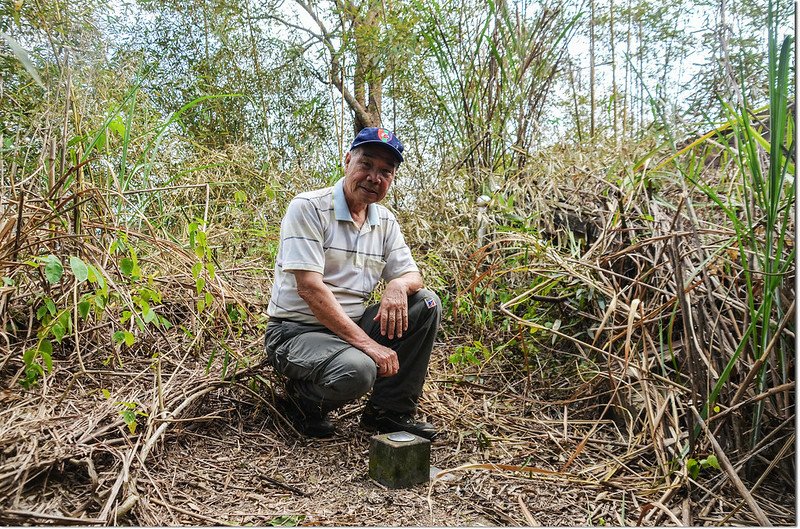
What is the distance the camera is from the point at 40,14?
2420 millimetres

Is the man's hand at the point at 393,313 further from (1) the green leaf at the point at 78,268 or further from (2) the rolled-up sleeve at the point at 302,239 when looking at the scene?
(1) the green leaf at the point at 78,268

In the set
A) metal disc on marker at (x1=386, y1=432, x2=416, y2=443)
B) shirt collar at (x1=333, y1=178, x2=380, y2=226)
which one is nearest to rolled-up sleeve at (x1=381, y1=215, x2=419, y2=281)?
shirt collar at (x1=333, y1=178, x2=380, y2=226)

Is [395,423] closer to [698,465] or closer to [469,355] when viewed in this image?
[469,355]

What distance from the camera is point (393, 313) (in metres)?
1.98

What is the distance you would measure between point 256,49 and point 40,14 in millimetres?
2423

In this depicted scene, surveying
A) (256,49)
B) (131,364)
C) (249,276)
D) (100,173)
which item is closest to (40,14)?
(100,173)

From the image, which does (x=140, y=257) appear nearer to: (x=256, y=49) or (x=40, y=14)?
(x=40, y=14)

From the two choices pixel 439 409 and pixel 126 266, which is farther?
pixel 439 409

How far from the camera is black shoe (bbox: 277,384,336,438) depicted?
1952mm

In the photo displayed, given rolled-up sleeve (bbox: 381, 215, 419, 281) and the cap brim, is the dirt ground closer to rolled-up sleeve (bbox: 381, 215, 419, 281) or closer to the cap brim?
rolled-up sleeve (bbox: 381, 215, 419, 281)

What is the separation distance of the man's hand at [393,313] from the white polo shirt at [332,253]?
0.50 feet

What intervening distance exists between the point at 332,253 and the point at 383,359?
0.45 m

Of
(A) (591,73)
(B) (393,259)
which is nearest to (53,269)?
(B) (393,259)

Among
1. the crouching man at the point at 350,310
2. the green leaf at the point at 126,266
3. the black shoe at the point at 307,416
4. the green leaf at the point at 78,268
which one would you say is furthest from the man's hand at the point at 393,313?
the green leaf at the point at 78,268
